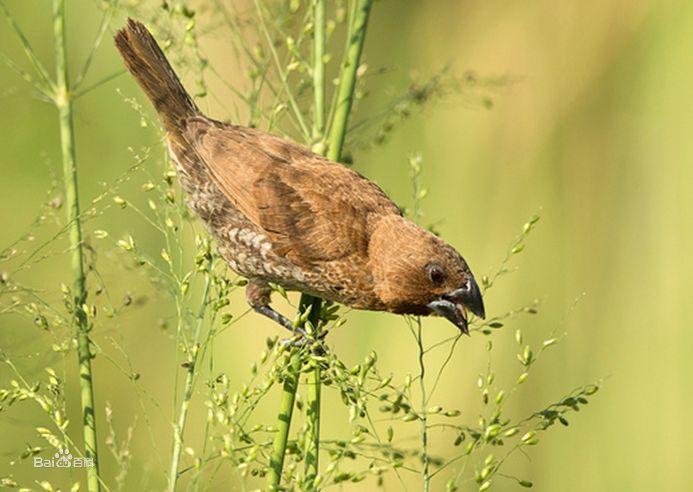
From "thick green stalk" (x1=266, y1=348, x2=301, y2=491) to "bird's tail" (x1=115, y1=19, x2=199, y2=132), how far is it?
4.16 ft

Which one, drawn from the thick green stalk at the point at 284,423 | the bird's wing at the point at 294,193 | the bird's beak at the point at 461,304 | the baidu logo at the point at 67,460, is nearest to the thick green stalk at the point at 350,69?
the bird's wing at the point at 294,193

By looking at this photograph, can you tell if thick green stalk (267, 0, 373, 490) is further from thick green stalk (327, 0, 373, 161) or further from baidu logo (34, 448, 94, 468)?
baidu logo (34, 448, 94, 468)

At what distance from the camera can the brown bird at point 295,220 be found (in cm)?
266

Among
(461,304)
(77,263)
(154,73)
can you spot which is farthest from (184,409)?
(154,73)

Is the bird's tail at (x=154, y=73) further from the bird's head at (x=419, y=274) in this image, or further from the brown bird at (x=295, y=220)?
the bird's head at (x=419, y=274)

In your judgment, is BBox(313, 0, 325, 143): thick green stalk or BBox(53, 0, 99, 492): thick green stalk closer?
BBox(53, 0, 99, 492): thick green stalk

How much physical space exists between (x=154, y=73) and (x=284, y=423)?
1.46 m

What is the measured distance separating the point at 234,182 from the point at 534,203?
3.34ft

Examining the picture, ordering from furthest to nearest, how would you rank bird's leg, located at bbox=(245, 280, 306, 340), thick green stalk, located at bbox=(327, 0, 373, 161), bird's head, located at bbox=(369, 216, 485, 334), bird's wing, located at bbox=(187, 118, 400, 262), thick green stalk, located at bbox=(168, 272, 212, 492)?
bird's leg, located at bbox=(245, 280, 306, 340), bird's wing, located at bbox=(187, 118, 400, 262), bird's head, located at bbox=(369, 216, 485, 334), thick green stalk, located at bbox=(327, 0, 373, 161), thick green stalk, located at bbox=(168, 272, 212, 492)

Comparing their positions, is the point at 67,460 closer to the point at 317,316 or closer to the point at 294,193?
the point at 317,316

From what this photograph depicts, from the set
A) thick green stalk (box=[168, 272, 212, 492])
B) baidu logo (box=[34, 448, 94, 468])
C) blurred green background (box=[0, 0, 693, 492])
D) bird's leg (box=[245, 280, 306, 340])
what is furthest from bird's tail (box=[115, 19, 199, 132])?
baidu logo (box=[34, 448, 94, 468])

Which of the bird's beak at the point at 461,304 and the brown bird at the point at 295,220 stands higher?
the brown bird at the point at 295,220

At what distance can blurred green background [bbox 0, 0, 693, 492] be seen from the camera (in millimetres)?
3021

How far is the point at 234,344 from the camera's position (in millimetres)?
3592
